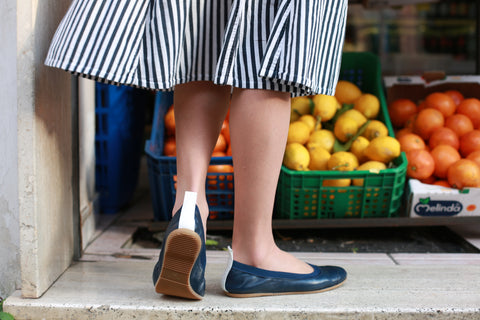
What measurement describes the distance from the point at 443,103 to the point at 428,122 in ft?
0.52

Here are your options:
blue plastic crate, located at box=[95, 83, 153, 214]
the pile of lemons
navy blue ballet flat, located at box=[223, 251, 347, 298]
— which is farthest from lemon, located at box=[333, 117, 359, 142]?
blue plastic crate, located at box=[95, 83, 153, 214]

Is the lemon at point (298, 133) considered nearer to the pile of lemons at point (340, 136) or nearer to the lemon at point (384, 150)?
the pile of lemons at point (340, 136)

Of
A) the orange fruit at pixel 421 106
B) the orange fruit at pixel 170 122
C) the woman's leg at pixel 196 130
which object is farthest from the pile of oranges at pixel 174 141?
the orange fruit at pixel 421 106

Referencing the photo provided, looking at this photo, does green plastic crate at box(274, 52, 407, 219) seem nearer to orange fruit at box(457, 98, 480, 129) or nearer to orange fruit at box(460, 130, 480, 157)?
orange fruit at box(460, 130, 480, 157)

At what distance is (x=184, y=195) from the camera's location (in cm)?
111

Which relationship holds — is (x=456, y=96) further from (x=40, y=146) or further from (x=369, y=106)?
(x=40, y=146)

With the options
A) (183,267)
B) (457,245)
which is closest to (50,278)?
(183,267)

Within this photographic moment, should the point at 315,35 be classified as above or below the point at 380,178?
above

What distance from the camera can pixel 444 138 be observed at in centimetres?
191

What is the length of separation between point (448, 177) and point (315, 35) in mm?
1021

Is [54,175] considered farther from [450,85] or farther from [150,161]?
[450,85]

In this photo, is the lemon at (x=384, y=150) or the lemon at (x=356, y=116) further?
the lemon at (x=356, y=116)

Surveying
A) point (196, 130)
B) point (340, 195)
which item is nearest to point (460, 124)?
point (340, 195)

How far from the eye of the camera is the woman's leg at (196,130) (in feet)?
3.68
